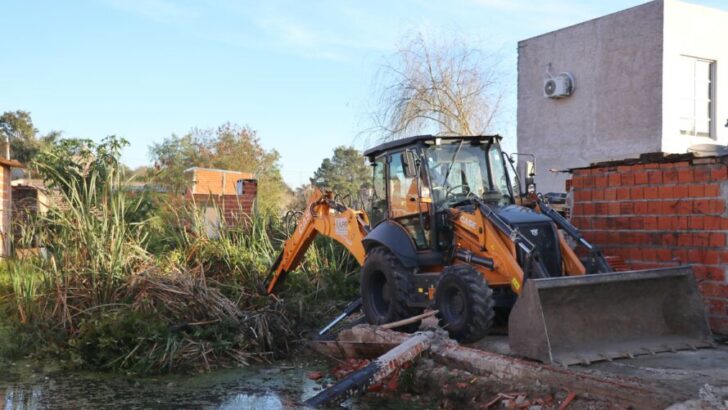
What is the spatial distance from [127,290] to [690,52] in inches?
605

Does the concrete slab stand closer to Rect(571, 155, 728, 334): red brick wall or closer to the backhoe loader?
the backhoe loader

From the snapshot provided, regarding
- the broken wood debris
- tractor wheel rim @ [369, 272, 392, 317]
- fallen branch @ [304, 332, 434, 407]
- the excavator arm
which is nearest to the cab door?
tractor wheel rim @ [369, 272, 392, 317]

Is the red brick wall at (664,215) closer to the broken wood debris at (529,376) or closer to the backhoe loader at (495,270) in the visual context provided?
the backhoe loader at (495,270)

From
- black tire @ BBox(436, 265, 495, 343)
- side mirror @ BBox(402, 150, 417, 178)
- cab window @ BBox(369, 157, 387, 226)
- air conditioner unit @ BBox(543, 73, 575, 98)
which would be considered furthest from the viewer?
air conditioner unit @ BBox(543, 73, 575, 98)

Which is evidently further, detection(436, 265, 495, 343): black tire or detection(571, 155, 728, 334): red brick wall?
detection(571, 155, 728, 334): red brick wall

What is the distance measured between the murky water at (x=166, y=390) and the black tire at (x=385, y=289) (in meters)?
0.94

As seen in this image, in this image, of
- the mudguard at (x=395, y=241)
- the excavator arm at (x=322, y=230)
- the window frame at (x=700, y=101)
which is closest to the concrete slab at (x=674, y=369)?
the mudguard at (x=395, y=241)

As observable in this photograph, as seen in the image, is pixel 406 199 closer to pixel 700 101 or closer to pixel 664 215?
pixel 664 215

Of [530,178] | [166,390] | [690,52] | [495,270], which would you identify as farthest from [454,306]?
[690,52]

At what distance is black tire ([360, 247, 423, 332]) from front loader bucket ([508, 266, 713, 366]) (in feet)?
6.22

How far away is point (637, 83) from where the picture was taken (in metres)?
19.1

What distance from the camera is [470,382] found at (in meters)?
6.87

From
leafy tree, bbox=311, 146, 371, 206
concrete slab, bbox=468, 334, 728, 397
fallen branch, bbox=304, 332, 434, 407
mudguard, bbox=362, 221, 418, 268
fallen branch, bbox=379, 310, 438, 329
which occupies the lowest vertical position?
fallen branch, bbox=304, 332, 434, 407

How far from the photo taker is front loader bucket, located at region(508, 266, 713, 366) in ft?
21.7
